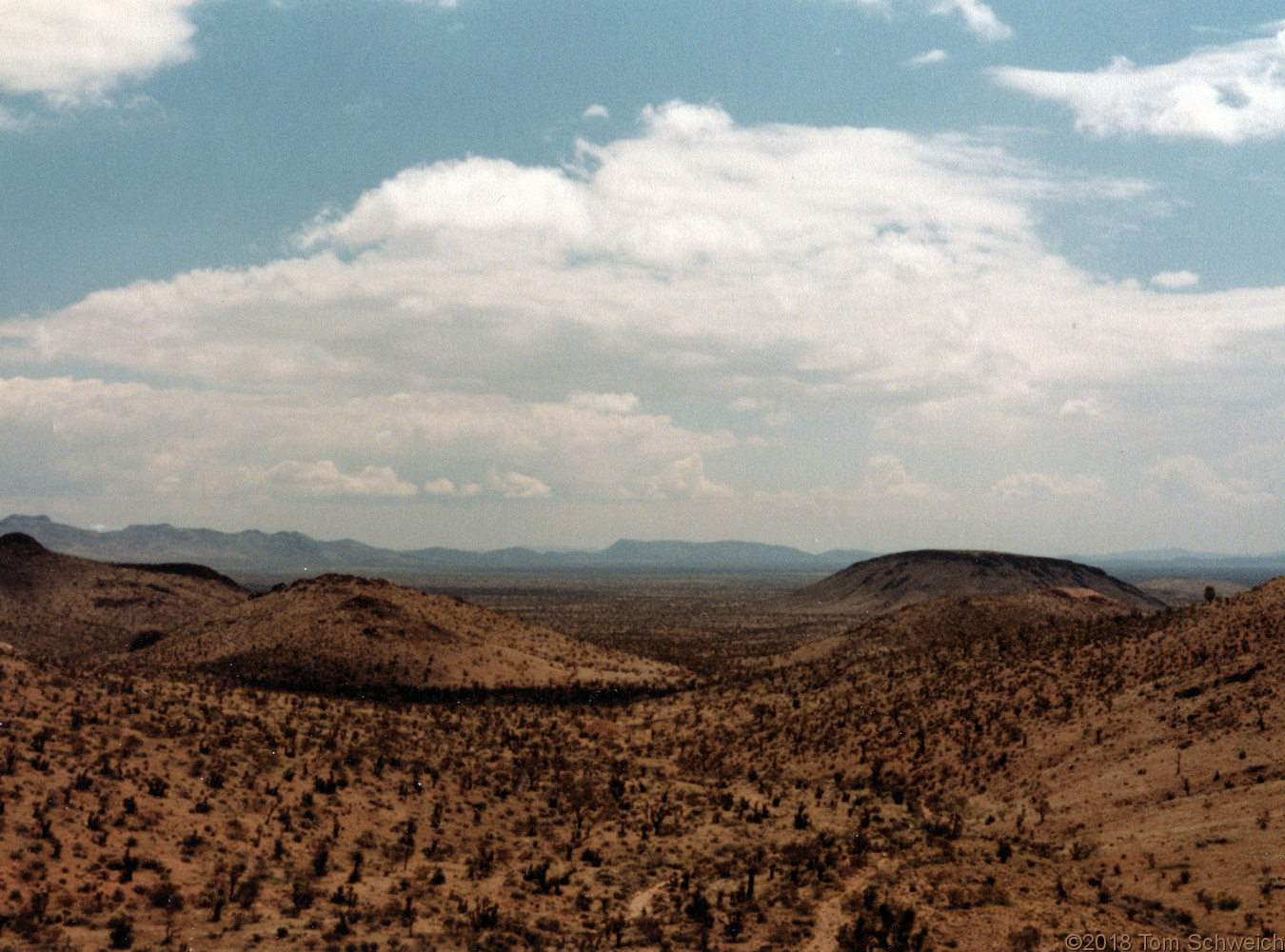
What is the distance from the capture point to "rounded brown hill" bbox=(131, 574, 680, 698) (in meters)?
52.5

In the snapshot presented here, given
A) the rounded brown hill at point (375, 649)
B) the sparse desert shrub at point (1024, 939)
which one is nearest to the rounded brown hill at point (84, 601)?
the rounded brown hill at point (375, 649)

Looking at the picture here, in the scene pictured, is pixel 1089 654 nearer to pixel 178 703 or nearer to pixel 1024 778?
pixel 1024 778

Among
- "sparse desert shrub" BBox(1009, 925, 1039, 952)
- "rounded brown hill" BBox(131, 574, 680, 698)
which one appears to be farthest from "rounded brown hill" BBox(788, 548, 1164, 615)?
"sparse desert shrub" BBox(1009, 925, 1039, 952)

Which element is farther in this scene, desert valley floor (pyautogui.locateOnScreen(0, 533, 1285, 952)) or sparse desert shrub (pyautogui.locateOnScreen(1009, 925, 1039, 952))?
desert valley floor (pyautogui.locateOnScreen(0, 533, 1285, 952))

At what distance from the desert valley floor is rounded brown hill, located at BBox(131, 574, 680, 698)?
1.39 ft

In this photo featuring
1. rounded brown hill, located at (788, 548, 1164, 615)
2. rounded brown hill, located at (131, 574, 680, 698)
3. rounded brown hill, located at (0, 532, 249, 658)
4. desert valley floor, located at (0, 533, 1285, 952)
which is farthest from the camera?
rounded brown hill, located at (788, 548, 1164, 615)

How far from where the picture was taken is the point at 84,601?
83.7 m

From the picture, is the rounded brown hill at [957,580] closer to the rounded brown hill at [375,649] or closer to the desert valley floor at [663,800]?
the rounded brown hill at [375,649]

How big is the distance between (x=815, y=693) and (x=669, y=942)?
28.8m

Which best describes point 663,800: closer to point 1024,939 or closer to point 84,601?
point 1024,939

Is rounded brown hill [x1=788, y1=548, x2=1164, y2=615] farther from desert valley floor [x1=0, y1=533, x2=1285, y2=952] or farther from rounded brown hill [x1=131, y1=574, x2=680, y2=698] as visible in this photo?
desert valley floor [x1=0, y1=533, x2=1285, y2=952]

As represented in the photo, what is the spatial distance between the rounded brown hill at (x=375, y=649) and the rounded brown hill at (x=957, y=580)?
87.7 metres

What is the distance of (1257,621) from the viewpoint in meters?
35.4

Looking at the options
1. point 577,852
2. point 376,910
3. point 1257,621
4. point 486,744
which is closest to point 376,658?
point 486,744
